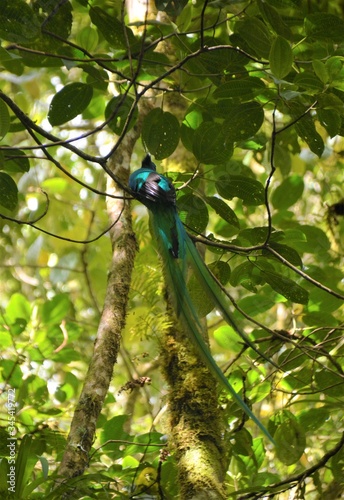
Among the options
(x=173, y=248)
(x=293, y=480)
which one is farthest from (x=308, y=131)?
(x=293, y=480)

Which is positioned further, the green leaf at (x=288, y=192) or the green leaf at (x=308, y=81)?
the green leaf at (x=288, y=192)

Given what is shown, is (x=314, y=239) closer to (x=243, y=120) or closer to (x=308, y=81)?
(x=243, y=120)

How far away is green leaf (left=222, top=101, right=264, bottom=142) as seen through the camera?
6.41 feet

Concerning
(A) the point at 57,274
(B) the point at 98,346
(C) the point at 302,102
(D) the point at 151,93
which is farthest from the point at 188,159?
(A) the point at 57,274

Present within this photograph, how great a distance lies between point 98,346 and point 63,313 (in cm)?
53

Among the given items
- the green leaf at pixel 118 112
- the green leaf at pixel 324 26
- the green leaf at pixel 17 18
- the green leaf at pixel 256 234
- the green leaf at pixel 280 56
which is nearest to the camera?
the green leaf at pixel 280 56

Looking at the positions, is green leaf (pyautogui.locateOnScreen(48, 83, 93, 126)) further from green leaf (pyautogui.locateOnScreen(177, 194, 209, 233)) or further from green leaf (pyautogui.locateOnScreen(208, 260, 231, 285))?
green leaf (pyautogui.locateOnScreen(208, 260, 231, 285))

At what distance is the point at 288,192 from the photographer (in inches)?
108

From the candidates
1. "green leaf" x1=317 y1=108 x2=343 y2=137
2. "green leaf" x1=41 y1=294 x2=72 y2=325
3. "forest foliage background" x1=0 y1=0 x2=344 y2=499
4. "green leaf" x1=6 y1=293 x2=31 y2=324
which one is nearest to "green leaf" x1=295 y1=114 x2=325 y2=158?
"forest foliage background" x1=0 y1=0 x2=344 y2=499

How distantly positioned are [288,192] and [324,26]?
95cm

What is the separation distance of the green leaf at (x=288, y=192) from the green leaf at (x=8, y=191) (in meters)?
→ 1.17

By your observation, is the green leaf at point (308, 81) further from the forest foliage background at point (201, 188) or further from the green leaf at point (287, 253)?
the green leaf at point (287, 253)

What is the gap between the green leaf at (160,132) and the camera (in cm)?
220

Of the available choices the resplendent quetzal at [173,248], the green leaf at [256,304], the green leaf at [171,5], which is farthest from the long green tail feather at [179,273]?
the green leaf at [171,5]
